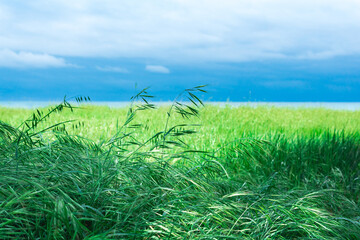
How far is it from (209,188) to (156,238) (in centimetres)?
84

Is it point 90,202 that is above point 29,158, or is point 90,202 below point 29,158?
below

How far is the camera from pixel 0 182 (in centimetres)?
248

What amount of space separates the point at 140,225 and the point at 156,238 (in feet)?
0.54

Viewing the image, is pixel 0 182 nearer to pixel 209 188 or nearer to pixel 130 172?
pixel 130 172

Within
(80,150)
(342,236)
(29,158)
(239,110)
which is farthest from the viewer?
(239,110)

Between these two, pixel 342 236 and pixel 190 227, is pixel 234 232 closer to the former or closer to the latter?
pixel 190 227

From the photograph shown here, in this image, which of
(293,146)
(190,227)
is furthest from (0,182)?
(293,146)

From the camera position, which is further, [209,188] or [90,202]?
[209,188]

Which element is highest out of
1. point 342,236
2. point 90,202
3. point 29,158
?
point 29,158

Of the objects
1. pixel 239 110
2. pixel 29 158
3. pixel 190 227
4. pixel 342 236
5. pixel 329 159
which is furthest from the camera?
pixel 239 110

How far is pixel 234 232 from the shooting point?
248 cm

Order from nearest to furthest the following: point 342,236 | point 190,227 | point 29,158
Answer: point 190,227, point 342,236, point 29,158

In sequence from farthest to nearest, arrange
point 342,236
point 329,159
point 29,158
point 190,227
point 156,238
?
1. point 329,159
2. point 29,158
3. point 342,236
4. point 190,227
5. point 156,238

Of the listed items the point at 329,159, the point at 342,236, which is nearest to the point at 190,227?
the point at 342,236
